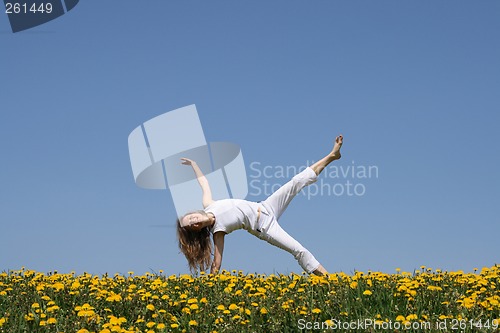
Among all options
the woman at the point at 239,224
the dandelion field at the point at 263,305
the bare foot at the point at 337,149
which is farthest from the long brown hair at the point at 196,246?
the bare foot at the point at 337,149

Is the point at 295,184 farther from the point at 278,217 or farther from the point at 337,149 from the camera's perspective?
the point at 337,149

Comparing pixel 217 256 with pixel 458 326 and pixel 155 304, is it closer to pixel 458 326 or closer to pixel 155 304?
pixel 155 304

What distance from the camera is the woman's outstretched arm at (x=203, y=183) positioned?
10.5m

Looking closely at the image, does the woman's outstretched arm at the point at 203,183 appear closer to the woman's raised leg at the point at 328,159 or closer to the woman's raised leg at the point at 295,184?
the woman's raised leg at the point at 295,184

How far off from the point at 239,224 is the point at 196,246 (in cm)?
82

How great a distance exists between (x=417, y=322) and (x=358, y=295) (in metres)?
1.18

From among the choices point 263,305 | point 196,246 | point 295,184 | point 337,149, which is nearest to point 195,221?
point 196,246

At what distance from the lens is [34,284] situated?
8211 mm

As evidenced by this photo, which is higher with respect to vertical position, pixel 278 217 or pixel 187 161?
pixel 187 161

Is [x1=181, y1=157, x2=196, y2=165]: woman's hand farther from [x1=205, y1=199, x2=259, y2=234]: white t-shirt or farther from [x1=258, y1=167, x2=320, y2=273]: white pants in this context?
[x1=258, y1=167, x2=320, y2=273]: white pants

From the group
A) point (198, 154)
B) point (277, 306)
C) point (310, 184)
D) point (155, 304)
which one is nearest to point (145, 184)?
point (198, 154)

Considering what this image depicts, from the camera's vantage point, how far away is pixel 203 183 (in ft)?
35.5

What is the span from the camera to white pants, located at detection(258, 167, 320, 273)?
10094 mm

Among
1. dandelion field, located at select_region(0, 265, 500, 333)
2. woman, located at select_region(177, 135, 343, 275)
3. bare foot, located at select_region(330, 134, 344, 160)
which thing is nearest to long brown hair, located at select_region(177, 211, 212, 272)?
woman, located at select_region(177, 135, 343, 275)
